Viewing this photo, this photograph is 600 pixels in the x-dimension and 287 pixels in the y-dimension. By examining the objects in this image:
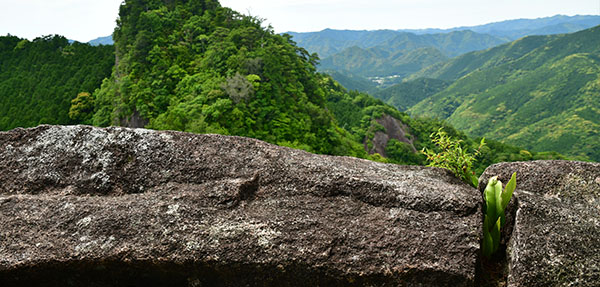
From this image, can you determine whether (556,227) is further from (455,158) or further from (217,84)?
→ (217,84)

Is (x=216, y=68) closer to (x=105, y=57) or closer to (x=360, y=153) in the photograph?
(x=360, y=153)

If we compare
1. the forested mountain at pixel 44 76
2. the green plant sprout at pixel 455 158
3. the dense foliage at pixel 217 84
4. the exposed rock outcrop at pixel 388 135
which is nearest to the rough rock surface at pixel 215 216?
the green plant sprout at pixel 455 158

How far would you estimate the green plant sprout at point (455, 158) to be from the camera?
21.0ft

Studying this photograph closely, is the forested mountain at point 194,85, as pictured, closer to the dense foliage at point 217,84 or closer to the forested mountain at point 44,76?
the dense foliage at point 217,84

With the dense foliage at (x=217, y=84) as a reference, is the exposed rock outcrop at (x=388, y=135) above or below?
below

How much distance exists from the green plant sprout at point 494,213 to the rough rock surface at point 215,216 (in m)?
0.21

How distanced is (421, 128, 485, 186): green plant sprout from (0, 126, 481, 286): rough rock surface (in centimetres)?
32

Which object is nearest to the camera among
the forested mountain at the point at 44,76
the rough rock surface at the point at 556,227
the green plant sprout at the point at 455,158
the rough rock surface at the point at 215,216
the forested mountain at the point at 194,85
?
the rough rock surface at the point at 556,227

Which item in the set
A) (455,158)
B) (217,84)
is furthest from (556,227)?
(217,84)

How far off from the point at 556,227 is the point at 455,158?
212 cm

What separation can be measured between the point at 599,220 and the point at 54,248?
271 inches

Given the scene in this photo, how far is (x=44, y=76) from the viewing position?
82438mm

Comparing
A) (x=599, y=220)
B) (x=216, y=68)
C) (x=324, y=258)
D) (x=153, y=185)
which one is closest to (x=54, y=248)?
(x=153, y=185)

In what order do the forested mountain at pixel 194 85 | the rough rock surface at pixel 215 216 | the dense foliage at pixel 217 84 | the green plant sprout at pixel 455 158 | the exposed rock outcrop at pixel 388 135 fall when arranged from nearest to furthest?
the rough rock surface at pixel 215 216 → the green plant sprout at pixel 455 158 → the dense foliage at pixel 217 84 → the forested mountain at pixel 194 85 → the exposed rock outcrop at pixel 388 135
